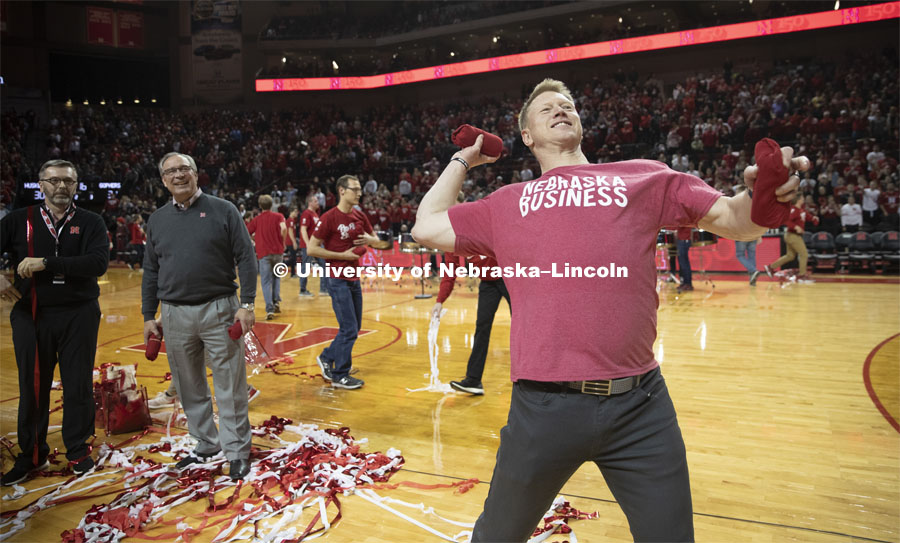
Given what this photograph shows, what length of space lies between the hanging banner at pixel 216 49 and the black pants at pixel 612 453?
115ft

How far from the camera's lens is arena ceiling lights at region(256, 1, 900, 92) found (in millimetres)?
20453

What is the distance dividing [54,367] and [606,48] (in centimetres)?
2475

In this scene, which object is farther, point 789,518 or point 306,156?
point 306,156

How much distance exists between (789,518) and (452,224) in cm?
252

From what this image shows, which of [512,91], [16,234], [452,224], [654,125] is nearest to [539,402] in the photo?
[452,224]

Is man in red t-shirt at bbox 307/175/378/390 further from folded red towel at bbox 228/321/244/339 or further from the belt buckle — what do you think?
the belt buckle

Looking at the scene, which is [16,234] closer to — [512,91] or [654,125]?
[654,125]

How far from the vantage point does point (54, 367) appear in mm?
4016

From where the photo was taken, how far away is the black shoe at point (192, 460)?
3.96 metres

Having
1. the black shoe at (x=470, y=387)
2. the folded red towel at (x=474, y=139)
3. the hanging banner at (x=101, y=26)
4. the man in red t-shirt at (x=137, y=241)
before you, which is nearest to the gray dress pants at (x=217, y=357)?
the black shoe at (x=470, y=387)

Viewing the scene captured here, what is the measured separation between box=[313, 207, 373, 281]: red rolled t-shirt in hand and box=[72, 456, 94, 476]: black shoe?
→ 252 cm

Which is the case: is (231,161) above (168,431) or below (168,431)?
above

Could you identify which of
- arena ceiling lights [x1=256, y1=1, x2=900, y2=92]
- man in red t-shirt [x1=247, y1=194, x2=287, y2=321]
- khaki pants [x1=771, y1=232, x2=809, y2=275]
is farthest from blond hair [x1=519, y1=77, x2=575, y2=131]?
arena ceiling lights [x1=256, y1=1, x2=900, y2=92]

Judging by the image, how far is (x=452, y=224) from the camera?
6.65 feet
